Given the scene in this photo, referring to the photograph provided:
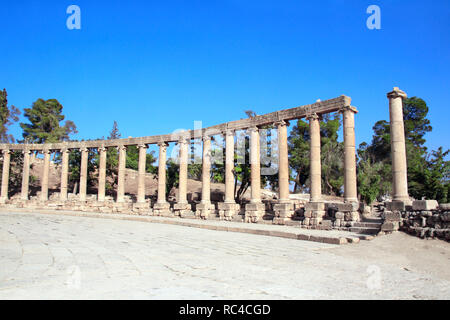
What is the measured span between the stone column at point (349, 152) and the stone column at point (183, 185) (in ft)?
41.0

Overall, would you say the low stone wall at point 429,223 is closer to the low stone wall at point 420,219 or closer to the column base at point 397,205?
the low stone wall at point 420,219

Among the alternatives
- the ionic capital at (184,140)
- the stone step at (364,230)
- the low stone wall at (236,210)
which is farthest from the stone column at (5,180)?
the stone step at (364,230)

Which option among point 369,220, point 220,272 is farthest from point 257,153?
point 220,272

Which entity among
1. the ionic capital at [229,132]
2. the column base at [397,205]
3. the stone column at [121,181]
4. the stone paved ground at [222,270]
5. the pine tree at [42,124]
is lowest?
the stone paved ground at [222,270]

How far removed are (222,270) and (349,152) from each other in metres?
13.1

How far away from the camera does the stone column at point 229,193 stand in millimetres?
23344

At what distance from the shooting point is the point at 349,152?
59.4ft

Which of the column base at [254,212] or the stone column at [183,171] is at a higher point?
the stone column at [183,171]

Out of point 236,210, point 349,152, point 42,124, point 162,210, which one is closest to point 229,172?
point 236,210

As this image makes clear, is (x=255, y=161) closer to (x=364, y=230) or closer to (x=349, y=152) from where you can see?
(x=349, y=152)

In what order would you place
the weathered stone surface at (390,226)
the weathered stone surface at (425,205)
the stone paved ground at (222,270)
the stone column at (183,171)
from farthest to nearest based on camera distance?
the stone column at (183,171) → the weathered stone surface at (390,226) → the weathered stone surface at (425,205) → the stone paved ground at (222,270)

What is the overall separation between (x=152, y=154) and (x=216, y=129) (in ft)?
139

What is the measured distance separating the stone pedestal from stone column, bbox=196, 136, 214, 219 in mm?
6452

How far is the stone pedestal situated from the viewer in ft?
64.4
